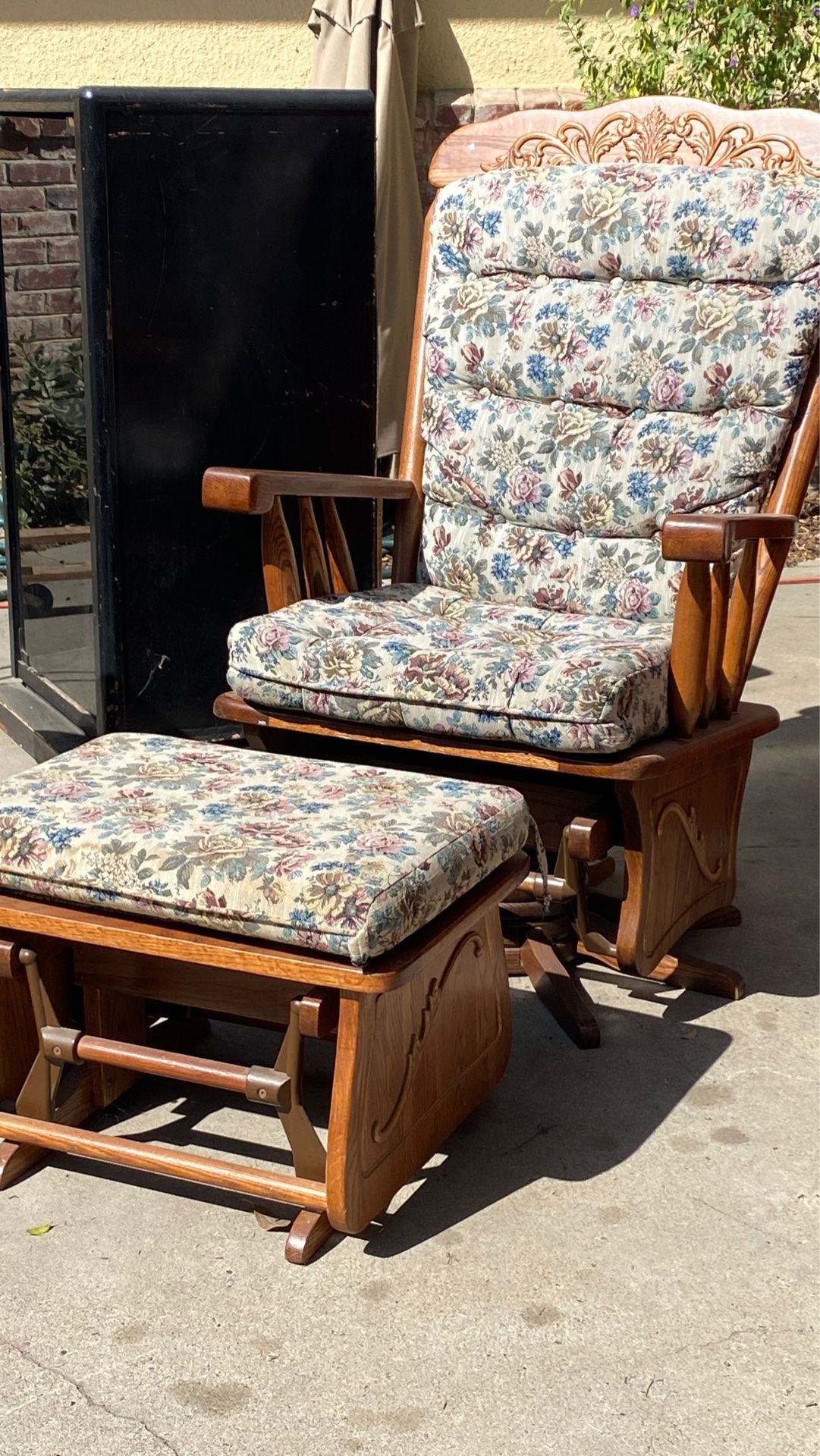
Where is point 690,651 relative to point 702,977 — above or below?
above

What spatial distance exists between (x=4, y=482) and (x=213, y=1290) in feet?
8.33

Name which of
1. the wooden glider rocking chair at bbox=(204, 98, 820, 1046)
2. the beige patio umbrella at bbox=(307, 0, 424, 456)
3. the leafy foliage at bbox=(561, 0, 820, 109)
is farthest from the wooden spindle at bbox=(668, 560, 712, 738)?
the leafy foliage at bbox=(561, 0, 820, 109)

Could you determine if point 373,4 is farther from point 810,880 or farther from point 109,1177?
point 109,1177

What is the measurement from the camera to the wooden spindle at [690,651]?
2.62m

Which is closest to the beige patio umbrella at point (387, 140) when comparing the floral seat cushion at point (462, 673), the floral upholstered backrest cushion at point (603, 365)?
the floral upholstered backrest cushion at point (603, 365)

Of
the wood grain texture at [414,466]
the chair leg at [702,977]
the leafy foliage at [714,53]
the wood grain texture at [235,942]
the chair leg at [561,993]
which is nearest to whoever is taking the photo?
the wood grain texture at [235,942]

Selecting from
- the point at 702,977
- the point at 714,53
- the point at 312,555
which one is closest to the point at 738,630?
the point at 702,977

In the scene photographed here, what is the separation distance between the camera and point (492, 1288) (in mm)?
1978

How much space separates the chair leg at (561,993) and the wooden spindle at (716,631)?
0.49m

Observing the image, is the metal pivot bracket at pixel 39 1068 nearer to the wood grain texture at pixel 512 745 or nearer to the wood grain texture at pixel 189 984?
the wood grain texture at pixel 189 984

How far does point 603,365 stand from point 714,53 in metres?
3.11

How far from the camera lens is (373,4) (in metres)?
5.49

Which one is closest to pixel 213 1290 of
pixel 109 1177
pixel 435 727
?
pixel 109 1177

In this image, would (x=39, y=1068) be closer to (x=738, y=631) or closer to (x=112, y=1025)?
(x=112, y=1025)
